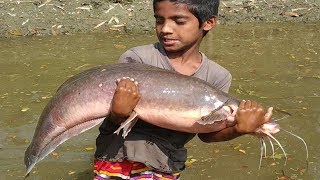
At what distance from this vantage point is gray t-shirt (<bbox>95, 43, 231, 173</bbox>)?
2918mm

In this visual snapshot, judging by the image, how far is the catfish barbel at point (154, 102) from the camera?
2.66 metres

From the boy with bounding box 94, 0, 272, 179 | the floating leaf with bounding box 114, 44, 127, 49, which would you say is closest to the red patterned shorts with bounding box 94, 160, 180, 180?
the boy with bounding box 94, 0, 272, 179

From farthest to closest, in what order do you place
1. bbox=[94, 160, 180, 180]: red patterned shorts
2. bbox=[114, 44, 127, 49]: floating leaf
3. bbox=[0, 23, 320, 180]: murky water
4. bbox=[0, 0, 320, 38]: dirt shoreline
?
bbox=[0, 0, 320, 38]: dirt shoreline → bbox=[114, 44, 127, 49]: floating leaf → bbox=[0, 23, 320, 180]: murky water → bbox=[94, 160, 180, 180]: red patterned shorts

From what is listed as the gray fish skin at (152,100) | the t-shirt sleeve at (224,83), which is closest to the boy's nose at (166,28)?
the gray fish skin at (152,100)

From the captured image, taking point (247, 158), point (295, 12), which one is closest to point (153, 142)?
point (247, 158)

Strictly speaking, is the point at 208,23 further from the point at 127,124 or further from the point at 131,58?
the point at 127,124

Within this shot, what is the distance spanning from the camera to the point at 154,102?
8.71 feet

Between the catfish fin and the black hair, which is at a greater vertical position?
the black hair

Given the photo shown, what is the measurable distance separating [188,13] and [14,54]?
222 inches

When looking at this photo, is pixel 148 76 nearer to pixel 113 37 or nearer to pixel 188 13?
pixel 188 13

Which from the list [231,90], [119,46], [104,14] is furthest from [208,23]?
[104,14]

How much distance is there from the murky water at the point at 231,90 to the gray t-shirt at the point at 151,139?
145 cm

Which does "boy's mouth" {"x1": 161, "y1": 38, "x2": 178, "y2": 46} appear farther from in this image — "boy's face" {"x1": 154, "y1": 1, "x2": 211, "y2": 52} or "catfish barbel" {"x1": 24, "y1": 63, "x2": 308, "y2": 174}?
"catfish barbel" {"x1": 24, "y1": 63, "x2": 308, "y2": 174}

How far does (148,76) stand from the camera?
2.68 meters
